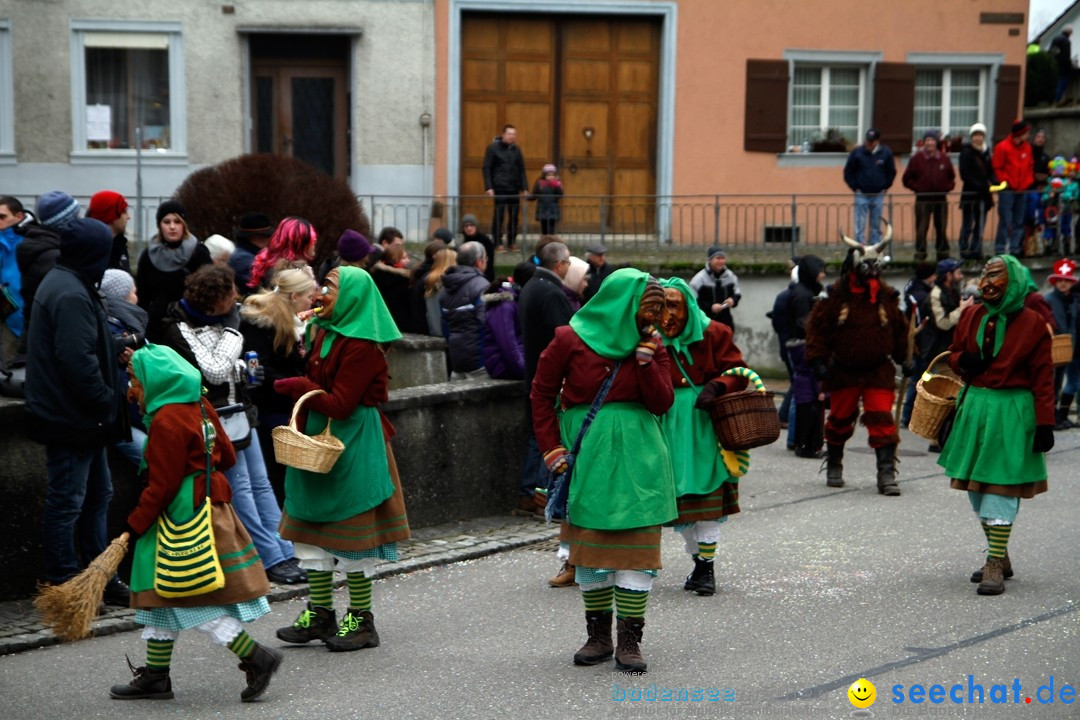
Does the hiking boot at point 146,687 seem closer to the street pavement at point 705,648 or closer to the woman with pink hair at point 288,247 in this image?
the street pavement at point 705,648

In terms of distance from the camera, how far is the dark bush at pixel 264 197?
15.2 m

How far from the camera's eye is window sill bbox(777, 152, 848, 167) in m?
23.8

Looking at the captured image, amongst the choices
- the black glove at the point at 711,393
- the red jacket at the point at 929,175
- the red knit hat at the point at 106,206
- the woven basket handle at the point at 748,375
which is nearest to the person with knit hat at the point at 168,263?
the red knit hat at the point at 106,206

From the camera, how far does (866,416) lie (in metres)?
12.3

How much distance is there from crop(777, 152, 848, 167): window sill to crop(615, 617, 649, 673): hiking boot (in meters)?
17.6

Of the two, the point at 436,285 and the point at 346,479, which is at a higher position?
the point at 436,285

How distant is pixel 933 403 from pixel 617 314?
10.3ft

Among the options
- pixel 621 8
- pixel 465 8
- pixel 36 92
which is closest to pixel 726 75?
pixel 621 8

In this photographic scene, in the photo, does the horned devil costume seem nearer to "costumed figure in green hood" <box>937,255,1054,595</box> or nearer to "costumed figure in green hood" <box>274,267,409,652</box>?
"costumed figure in green hood" <box>937,255,1054,595</box>

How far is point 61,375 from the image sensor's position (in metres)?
7.68

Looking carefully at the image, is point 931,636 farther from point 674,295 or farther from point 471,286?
point 471,286

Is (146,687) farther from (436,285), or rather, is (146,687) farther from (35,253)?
(436,285)

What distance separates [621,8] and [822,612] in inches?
625

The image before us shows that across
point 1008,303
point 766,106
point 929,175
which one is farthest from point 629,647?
point 766,106
